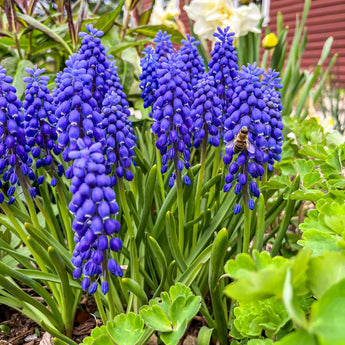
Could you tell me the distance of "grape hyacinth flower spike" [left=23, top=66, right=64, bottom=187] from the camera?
1.45 metres

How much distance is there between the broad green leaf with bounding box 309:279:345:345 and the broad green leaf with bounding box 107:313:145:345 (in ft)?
1.98

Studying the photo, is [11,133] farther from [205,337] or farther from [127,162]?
[205,337]

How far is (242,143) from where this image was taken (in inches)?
55.4

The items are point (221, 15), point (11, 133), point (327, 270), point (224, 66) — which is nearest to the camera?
point (327, 270)

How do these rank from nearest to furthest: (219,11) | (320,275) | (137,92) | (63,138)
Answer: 1. (320,275)
2. (63,138)
3. (219,11)
4. (137,92)

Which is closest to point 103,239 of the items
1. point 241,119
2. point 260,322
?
point 260,322

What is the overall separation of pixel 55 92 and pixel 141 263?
90 cm

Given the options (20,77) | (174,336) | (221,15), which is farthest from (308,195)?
(20,77)

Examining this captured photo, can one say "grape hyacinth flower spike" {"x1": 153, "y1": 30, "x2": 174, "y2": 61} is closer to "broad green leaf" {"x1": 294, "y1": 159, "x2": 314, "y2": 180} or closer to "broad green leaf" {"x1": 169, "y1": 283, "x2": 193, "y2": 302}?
"broad green leaf" {"x1": 294, "y1": 159, "x2": 314, "y2": 180}

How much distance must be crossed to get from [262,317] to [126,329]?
41 centimetres

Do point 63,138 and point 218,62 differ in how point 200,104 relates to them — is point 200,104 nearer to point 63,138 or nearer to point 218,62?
point 218,62

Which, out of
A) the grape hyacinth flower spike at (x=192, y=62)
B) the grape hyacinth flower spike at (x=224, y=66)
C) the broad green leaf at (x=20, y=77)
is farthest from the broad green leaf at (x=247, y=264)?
the broad green leaf at (x=20, y=77)

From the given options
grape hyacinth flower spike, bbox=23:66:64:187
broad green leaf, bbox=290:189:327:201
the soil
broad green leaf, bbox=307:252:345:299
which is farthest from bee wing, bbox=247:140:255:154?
the soil

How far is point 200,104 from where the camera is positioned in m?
1.59
